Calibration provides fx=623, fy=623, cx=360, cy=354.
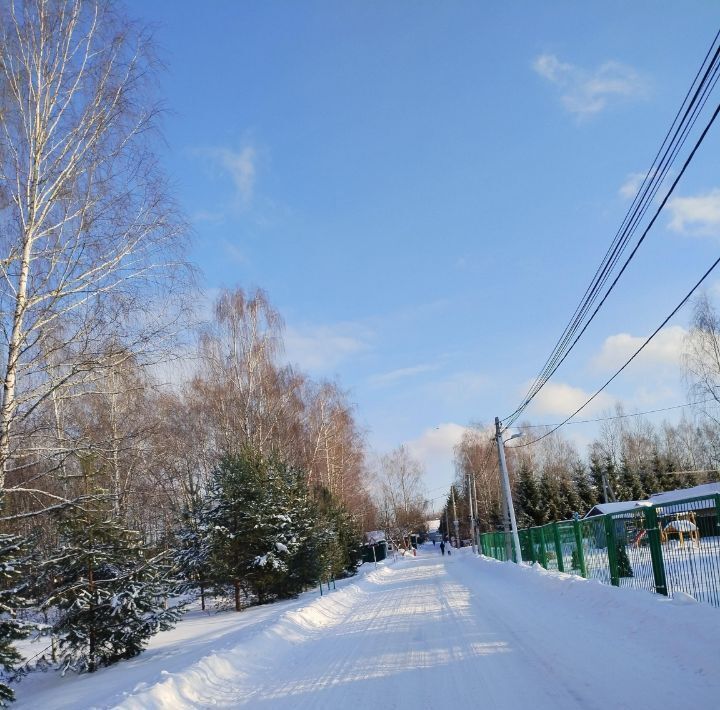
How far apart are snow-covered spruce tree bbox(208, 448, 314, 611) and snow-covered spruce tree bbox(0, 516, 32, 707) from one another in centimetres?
1143

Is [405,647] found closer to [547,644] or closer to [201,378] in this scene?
[547,644]

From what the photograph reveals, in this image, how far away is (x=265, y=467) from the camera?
74.4 feet

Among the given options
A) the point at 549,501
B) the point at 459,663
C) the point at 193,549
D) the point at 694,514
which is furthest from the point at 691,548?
the point at 549,501

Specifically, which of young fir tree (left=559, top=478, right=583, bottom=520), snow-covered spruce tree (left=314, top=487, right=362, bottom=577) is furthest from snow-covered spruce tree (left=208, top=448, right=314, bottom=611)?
young fir tree (left=559, top=478, right=583, bottom=520)

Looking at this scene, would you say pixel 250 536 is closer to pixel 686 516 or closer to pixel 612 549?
pixel 612 549

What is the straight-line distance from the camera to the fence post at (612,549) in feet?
37.0

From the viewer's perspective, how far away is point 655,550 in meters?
9.17

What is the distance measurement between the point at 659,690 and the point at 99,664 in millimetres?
11479

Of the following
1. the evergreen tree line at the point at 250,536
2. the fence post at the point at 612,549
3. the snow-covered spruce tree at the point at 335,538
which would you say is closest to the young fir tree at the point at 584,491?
the snow-covered spruce tree at the point at 335,538

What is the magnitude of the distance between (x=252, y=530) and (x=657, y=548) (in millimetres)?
14556

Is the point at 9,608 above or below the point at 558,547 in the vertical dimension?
above

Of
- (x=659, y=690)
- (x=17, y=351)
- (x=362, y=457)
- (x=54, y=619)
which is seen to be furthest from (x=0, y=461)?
(x=362, y=457)

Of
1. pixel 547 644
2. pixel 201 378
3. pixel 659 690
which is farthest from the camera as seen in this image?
pixel 201 378

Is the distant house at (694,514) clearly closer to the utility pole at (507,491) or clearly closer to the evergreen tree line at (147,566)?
the evergreen tree line at (147,566)
